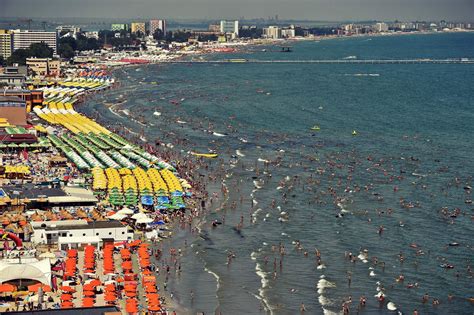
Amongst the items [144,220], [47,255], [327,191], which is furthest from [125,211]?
[327,191]

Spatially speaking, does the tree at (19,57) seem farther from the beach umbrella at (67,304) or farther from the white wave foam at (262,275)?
the beach umbrella at (67,304)

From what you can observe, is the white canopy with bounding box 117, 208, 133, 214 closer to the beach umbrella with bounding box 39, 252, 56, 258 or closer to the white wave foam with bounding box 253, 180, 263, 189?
the beach umbrella with bounding box 39, 252, 56, 258

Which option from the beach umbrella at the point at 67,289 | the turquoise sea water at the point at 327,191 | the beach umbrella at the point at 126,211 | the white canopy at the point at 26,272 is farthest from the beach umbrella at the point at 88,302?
the beach umbrella at the point at 126,211

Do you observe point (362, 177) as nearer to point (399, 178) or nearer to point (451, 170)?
point (399, 178)

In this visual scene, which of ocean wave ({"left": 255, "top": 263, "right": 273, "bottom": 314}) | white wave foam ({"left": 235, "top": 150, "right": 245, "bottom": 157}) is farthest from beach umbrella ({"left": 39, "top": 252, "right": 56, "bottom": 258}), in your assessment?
white wave foam ({"left": 235, "top": 150, "right": 245, "bottom": 157})

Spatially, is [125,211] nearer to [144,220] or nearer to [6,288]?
[144,220]

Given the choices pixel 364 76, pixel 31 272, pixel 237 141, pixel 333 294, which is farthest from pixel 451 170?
pixel 364 76
